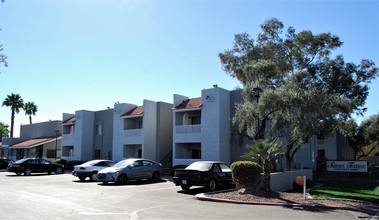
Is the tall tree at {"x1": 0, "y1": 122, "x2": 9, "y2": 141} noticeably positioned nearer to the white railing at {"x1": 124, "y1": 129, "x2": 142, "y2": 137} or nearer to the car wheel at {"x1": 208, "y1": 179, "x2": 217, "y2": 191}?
the white railing at {"x1": 124, "y1": 129, "x2": 142, "y2": 137}

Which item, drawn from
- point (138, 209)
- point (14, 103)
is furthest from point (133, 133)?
point (14, 103)

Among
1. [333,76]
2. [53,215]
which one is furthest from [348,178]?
[53,215]

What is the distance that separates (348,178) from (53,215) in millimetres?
20791

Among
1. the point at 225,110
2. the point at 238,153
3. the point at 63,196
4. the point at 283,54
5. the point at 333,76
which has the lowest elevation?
the point at 63,196

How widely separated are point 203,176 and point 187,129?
13.5m

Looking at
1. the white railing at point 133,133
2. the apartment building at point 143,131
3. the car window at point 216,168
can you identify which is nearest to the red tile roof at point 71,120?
the apartment building at point 143,131

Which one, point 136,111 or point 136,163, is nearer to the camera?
point 136,163

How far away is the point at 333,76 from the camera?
1319 inches

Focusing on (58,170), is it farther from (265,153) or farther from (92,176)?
(265,153)

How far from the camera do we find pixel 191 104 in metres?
30.3

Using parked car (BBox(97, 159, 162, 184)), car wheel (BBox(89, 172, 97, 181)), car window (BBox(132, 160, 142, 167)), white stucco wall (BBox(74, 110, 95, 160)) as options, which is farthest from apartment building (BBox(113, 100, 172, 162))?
car window (BBox(132, 160, 142, 167))

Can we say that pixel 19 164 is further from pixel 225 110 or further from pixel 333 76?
pixel 333 76

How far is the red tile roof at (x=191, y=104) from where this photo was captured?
2944 centimetres

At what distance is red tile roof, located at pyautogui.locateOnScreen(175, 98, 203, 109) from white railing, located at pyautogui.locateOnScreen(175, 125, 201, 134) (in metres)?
1.68
